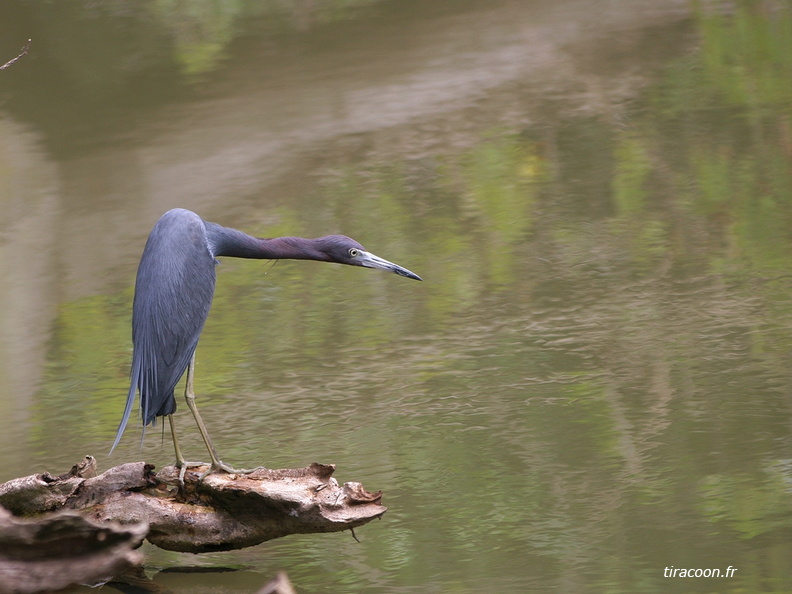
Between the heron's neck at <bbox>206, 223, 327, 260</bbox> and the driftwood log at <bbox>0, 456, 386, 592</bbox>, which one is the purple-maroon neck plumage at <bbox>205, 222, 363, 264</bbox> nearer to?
the heron's neck at <bbox>206, 223, 327, 260</bbox>

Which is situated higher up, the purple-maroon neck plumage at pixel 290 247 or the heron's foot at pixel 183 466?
the purple-maroon neck plumage at pixel 290 247

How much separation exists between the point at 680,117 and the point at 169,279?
5639 mm

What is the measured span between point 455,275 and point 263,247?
238cm

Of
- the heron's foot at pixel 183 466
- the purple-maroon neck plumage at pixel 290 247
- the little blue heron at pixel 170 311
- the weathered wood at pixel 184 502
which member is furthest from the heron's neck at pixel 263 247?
the weathered wood at pixel 184 502

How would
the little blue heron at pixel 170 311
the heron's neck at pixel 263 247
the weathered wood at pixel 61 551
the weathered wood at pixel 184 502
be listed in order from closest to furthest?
1. the weathered wood at pixel 61 551
2. the weathered wood at pixel 184 502
3. the little blue heron at pixel 170 311
4. the heron's neck at pixel 263 247

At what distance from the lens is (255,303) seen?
7043 mm

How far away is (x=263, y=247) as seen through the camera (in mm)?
4867

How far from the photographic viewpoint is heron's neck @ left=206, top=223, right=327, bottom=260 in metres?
4.77

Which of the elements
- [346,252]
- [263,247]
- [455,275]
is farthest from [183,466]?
[455,275]

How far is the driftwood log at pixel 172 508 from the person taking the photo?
3.85m

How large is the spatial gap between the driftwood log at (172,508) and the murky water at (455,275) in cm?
27

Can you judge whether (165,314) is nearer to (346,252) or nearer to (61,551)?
(346,252)

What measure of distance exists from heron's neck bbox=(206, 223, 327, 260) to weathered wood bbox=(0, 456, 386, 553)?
1.00 meters

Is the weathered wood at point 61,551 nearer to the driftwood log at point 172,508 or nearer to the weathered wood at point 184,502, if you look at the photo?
the driftwood log at point 172,508
